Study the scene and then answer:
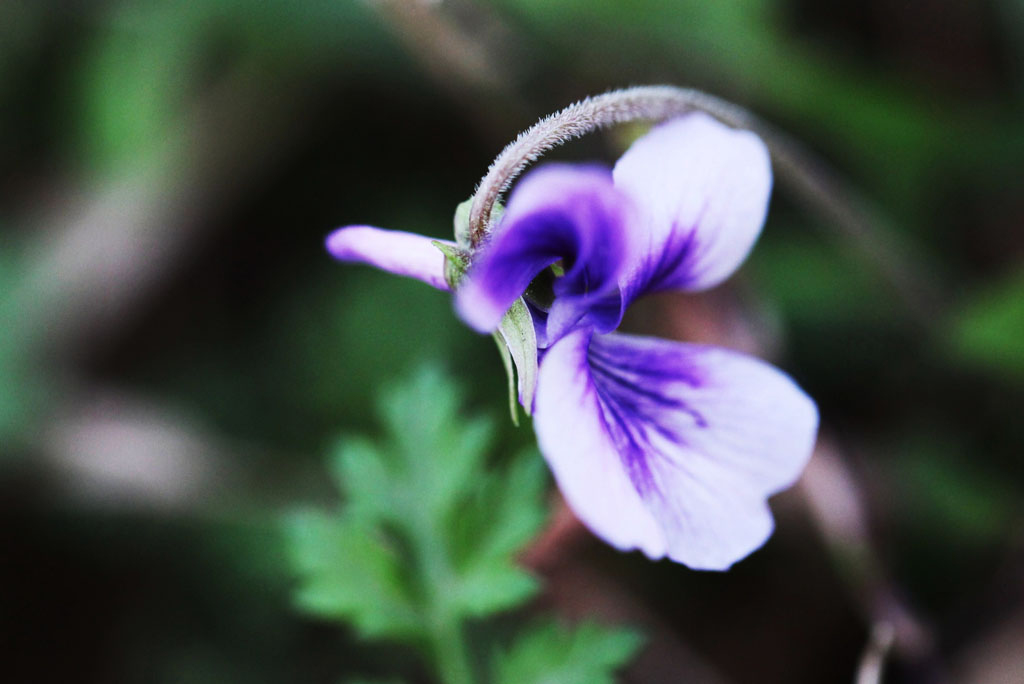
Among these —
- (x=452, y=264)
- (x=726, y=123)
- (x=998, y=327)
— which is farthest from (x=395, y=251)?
(x=998, y=327)

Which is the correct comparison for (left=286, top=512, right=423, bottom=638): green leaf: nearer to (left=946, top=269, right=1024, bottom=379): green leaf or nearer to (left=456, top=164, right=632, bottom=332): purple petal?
(left=456, top=164, right=632, bottom=332): purple petal

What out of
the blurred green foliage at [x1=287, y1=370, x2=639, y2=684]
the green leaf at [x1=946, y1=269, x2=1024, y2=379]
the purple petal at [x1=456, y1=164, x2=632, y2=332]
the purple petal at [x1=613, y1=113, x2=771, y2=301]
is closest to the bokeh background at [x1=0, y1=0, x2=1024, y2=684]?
the green leaf at [x1=946, y1=269, x2=1024, y2=379]

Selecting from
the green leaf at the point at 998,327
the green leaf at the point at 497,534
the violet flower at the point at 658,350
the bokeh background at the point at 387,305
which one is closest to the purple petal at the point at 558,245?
the violet flower at the point at 658,350

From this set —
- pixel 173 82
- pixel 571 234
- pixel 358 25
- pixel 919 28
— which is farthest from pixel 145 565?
pixel 919 28

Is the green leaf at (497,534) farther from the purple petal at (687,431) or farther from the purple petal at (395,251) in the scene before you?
the purple petal at (395,251)

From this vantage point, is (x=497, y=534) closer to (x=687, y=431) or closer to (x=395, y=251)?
(x=687, y=431)
